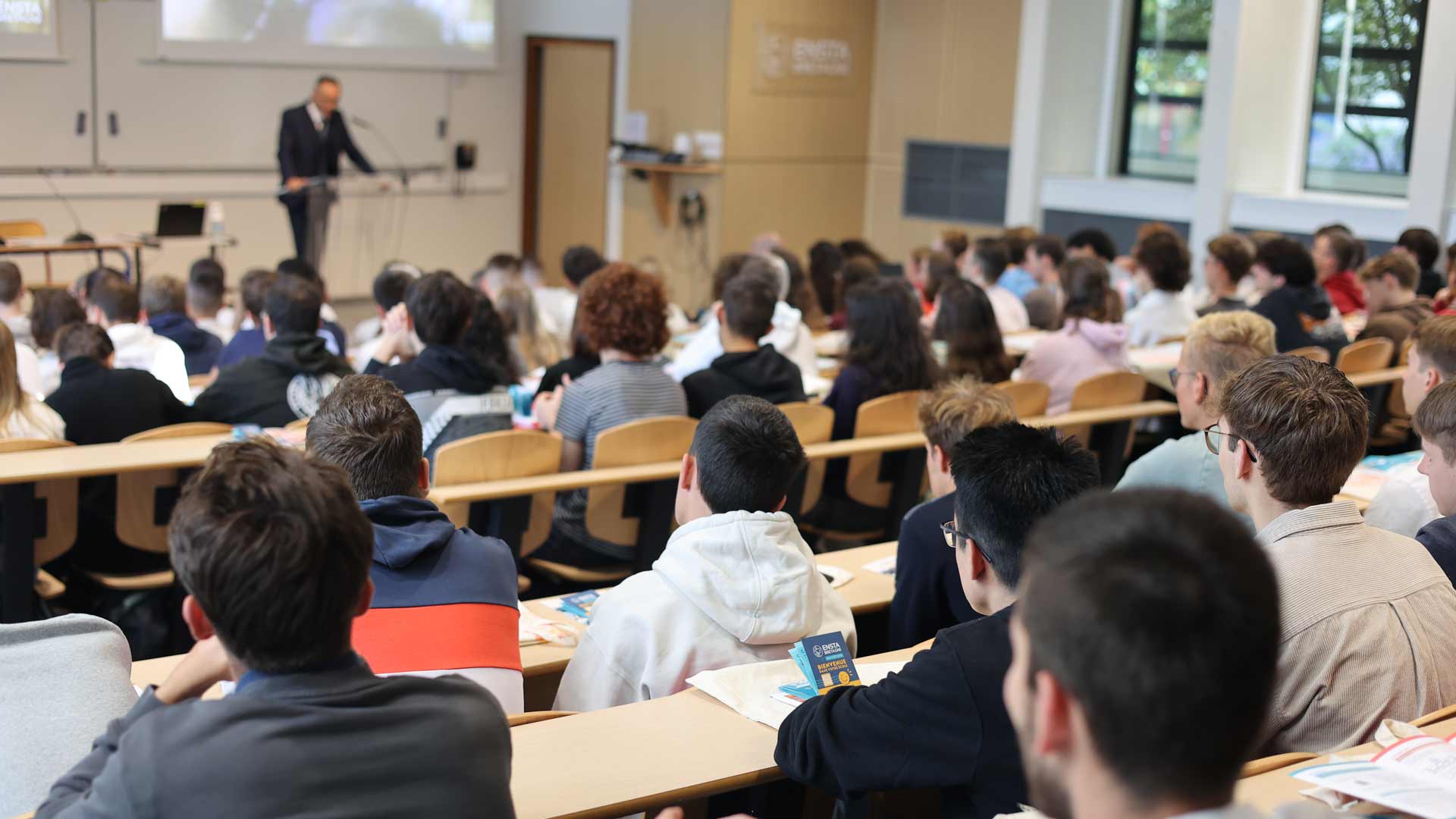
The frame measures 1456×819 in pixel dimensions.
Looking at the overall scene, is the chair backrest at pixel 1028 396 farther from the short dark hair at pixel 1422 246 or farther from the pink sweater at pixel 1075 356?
the short dark hair at pixel 1422 246

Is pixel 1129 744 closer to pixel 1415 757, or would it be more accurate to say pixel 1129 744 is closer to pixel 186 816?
pixel 186 816

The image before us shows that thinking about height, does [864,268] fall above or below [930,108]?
below

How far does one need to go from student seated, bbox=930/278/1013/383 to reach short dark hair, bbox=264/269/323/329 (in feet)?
7.15

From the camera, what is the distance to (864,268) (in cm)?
688

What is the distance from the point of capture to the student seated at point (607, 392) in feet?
13.6

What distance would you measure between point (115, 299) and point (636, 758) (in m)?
3.81

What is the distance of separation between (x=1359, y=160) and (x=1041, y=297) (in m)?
4.50

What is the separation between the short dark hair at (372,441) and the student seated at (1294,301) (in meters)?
4.50

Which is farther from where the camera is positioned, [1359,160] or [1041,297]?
[1359,160]

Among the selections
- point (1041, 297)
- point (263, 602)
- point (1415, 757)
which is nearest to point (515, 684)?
point (263, 602)

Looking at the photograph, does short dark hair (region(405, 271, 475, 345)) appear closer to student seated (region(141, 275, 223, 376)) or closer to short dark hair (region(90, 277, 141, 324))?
short dark hair (region(90, 277, 141, 324))

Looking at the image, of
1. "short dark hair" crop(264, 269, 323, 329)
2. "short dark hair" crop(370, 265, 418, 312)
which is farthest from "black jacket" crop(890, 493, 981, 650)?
"short dark hair" crop(370, 265, 418, 312)

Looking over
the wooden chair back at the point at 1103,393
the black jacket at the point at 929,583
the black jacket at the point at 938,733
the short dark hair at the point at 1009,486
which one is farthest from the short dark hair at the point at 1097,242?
the black jacket at the point at 938,733

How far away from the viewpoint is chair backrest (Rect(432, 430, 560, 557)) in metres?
3.72
